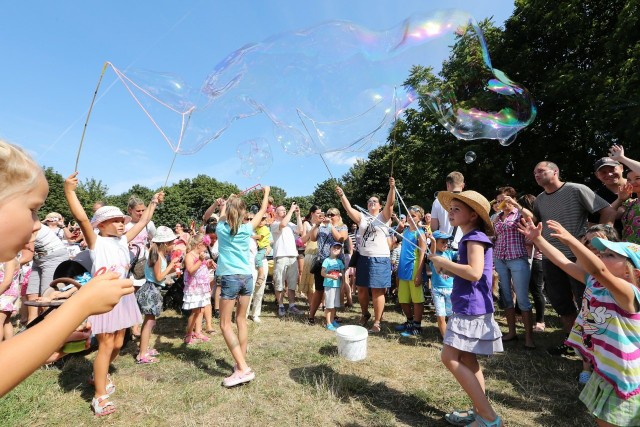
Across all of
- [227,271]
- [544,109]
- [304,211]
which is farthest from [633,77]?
[304,211]

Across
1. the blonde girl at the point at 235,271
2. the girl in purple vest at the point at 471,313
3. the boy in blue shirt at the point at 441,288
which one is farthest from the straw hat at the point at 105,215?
the boy in blue shirt at the point at 441,288

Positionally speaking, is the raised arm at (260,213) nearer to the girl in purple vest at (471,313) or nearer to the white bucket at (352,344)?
the white bucket at (352,344)

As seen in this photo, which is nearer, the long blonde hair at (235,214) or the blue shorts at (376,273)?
the long blonde hair at (235,214)

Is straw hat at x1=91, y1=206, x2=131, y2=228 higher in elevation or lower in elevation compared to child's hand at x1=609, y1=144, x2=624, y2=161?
lower

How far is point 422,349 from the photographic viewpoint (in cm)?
508

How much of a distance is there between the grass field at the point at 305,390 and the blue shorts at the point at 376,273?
1014 mm

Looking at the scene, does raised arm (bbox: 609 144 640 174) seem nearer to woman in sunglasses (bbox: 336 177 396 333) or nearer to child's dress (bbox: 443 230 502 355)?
child's dress (bbox: 443 230 502 355)

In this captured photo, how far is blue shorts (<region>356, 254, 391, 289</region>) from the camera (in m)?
5.98

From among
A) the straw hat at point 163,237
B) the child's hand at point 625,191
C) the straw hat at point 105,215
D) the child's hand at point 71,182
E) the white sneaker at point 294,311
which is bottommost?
the white sneaker at point 294,311

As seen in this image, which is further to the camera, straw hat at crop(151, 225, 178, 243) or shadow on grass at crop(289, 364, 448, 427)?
straw hat at crop(151, 225, 178, 243)

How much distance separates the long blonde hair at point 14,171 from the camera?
1.19 meters

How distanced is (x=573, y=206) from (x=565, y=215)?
0.15 m

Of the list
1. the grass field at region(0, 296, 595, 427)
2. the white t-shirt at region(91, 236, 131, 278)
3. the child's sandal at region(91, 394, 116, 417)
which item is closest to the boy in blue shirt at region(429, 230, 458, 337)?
the grass field at region(0, 296, 595, 427)

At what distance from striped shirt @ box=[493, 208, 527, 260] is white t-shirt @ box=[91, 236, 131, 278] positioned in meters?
5.27
